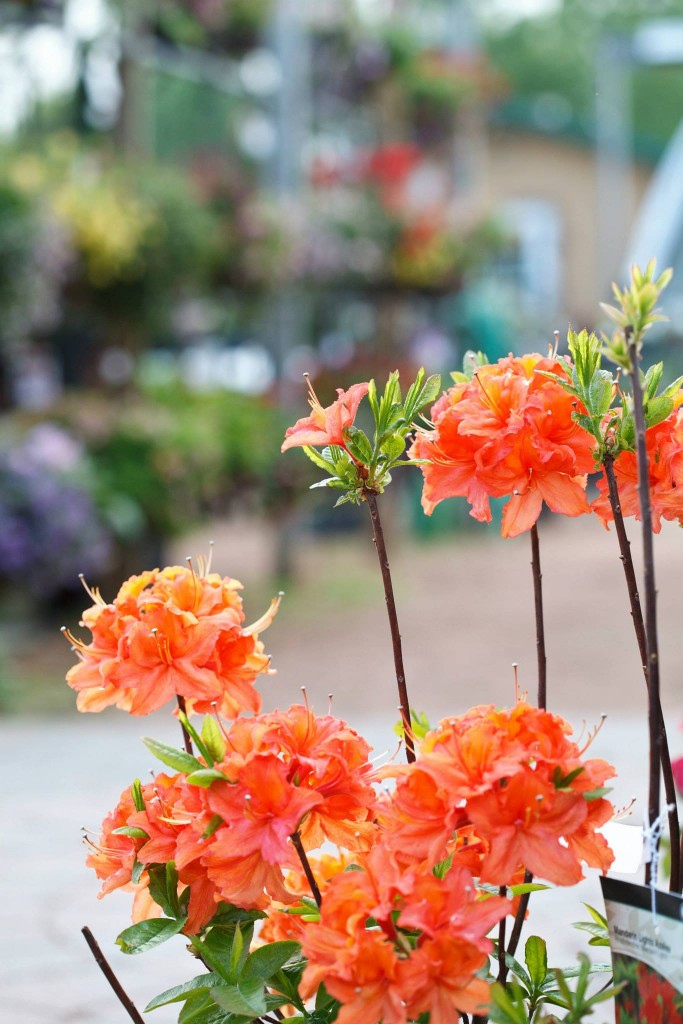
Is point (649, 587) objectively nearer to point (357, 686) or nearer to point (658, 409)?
point (658, 409)

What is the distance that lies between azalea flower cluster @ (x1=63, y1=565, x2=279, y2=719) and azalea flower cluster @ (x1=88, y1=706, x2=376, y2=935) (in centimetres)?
6

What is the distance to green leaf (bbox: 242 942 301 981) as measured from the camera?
95 cm

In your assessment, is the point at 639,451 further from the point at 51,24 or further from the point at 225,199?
the point at 225,199

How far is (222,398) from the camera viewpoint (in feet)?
24.2

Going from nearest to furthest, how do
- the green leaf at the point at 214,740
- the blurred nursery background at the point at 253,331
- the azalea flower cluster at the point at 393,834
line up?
1. the azalea flower cluster at the point at 393,834
2. the green leaf at the point at 214,740
3. the blurred nursery background at the point at 253,331

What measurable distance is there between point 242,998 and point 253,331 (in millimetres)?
9090

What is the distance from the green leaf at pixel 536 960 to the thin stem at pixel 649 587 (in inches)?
4.0

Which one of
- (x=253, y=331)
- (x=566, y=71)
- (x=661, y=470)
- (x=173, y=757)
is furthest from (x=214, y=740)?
(x=566, y=71)

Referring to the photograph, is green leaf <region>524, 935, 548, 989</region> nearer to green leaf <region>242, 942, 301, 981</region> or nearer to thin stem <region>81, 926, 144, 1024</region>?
green leaf <region>242, 942, 301, 981</region>

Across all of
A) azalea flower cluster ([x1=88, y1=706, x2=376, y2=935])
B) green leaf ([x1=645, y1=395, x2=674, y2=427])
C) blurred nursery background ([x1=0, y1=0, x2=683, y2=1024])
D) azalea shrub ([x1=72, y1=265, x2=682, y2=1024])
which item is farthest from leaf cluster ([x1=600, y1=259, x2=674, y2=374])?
blurred nursery background ([x1=0, y1=0, x2=683, y2=1024])

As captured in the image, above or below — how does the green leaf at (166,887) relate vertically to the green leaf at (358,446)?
below

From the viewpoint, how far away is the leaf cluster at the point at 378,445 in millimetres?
961

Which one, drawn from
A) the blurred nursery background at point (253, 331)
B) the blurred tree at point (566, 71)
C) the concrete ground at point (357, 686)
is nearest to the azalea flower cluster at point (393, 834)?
the concrete ground at point (357, 686)

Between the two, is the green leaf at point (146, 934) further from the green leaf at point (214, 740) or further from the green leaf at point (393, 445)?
the green leaf at point (393, 445)
